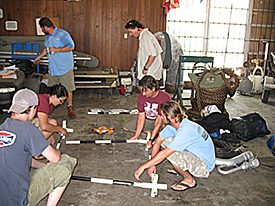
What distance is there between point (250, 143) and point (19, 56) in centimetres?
514

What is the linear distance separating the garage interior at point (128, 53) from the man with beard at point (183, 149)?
0.76 ft

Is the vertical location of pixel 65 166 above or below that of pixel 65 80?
below

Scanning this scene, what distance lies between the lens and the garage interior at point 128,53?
2.76 meters

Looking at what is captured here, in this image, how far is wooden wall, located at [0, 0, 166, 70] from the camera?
6.79 m

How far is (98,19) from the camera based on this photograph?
23.2 ft

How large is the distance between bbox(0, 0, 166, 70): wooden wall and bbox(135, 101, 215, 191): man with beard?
17.1ft

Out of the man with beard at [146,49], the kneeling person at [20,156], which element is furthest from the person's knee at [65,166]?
the man with beard at [146,49]

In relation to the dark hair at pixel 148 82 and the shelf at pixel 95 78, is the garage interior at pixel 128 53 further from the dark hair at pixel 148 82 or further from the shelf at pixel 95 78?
the dark hair at pixel 148 82

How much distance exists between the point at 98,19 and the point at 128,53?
3.93 ft

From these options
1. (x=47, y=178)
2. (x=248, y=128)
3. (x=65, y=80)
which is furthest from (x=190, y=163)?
(x=65, y=80)

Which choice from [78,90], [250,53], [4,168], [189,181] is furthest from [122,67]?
[4,168]

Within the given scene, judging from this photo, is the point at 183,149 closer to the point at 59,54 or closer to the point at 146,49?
the point at 146,49

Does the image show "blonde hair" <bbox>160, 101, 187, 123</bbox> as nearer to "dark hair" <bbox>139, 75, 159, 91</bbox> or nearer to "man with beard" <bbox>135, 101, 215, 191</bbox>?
"man with beard" <bbox>135, 101, 215, 191</bbox>

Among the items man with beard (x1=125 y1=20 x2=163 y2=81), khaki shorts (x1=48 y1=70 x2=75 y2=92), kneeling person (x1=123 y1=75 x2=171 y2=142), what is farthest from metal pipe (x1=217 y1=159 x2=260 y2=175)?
khaki shorts (x1=48 y1=70 x2=75 y2=92)
